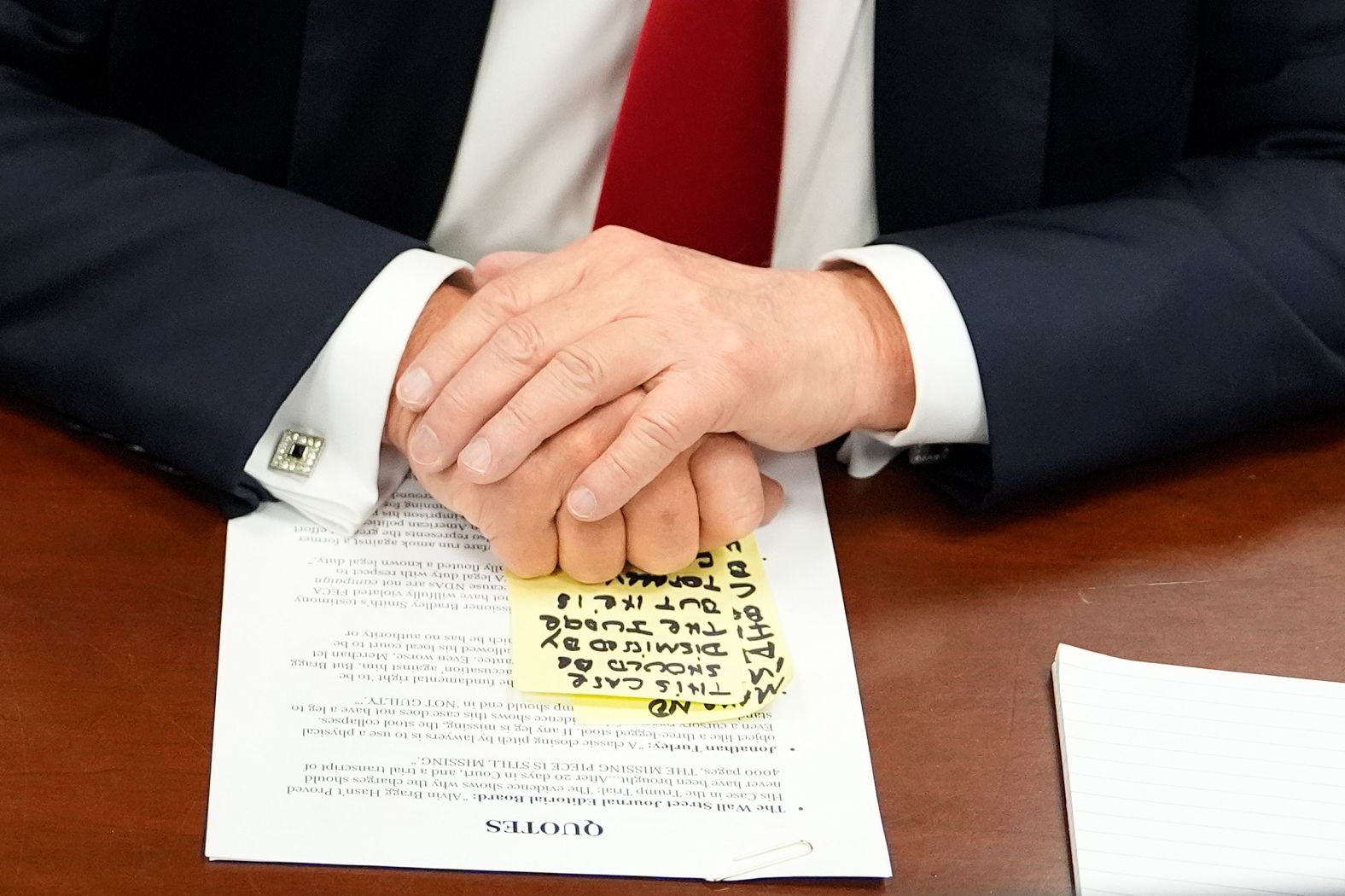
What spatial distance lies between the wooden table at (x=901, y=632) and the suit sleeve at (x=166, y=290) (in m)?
0.05

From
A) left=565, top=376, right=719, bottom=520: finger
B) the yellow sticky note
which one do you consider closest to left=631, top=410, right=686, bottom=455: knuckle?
left=565, top=376, right=719, bottom=520: finger

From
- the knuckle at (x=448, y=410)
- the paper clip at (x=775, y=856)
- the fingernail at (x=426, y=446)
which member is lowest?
the paper clip at (x=775, y=856)

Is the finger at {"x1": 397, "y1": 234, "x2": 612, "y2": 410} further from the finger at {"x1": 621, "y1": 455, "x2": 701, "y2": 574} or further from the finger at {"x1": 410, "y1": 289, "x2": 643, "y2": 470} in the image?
the finger at {"x1": 621, "y1": 455, "x2": 701, "y2": 574}

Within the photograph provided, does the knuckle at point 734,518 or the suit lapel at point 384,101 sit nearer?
the knuckle at point 734,518

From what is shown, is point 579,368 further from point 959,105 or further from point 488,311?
point 959,105

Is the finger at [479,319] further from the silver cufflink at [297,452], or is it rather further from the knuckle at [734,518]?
the knuckle at [734,518]

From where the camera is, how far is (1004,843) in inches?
Answer: 30.0

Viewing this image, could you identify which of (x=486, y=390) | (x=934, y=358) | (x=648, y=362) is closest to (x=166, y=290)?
(x=486, y=390)

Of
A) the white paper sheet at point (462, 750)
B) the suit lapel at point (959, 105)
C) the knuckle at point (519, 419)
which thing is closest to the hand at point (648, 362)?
the knuckle at point (519, 419)

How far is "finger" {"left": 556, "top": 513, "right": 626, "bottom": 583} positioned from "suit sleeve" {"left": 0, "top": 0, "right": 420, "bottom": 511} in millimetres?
232

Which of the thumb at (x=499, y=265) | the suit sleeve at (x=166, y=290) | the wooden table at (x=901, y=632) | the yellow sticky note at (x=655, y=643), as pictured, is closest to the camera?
the wooden table at (x=901, y=632)

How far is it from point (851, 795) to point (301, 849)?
0.33m

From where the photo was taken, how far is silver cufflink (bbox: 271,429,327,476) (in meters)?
0.93

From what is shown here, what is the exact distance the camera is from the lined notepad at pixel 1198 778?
755 millimetres
